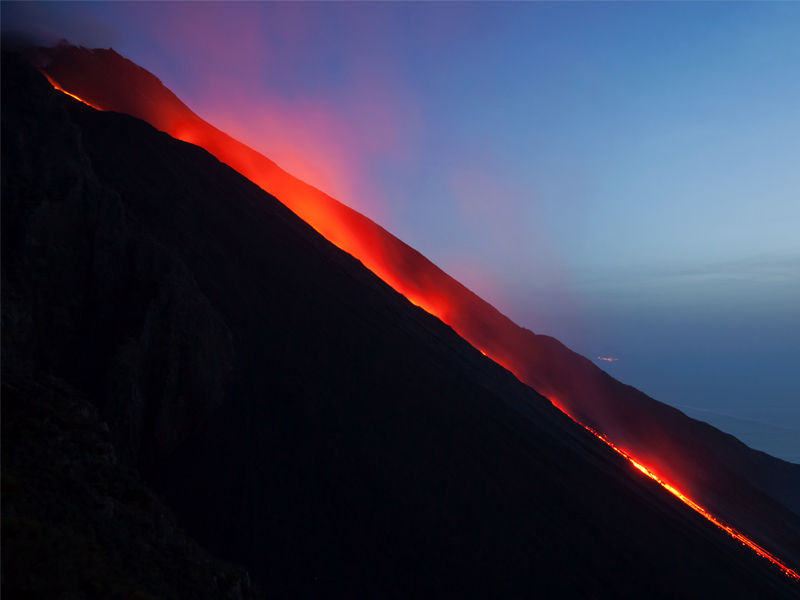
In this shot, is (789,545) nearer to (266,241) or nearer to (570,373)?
(570,373)

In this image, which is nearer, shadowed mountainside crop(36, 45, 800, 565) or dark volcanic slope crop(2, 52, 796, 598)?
dark volcanic slope crop(2, 52, 796, 598)

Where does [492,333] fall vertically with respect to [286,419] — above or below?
above

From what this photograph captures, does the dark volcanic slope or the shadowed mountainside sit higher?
the shadowed mountainside

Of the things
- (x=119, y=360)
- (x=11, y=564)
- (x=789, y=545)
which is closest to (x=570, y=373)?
(x=789, y=545)

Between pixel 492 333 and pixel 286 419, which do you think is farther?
pixel 492 333
